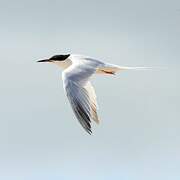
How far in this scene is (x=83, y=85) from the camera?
35.4 ft

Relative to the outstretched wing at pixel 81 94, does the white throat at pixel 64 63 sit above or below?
below

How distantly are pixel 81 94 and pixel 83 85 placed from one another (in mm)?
368

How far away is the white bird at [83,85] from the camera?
10016 millimetres

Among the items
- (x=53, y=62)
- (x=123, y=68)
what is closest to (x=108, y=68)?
(x=123, y=68)

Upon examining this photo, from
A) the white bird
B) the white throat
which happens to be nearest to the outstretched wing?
the white bird

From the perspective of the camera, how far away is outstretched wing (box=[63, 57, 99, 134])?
9.96m

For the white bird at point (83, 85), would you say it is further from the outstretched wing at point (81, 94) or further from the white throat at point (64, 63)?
the white throat at point (64, 63)

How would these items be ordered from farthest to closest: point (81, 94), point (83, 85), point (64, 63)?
point (64, 63) → point (83, 85) → point (81, 94)

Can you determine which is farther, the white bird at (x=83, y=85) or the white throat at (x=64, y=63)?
the white throat at (x=64, y=63)

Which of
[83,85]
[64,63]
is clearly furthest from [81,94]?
[64,63]

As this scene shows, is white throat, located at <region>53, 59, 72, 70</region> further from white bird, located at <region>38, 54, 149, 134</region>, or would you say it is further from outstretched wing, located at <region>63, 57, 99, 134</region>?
outstretched wing, located at <region>63, 57, 99, 134</region>

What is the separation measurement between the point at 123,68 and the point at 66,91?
1996mm

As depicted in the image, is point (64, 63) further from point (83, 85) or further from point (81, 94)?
point (81, 94)

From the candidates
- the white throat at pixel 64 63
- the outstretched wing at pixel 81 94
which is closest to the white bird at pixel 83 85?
the outstretched wing at pixel 81 94
